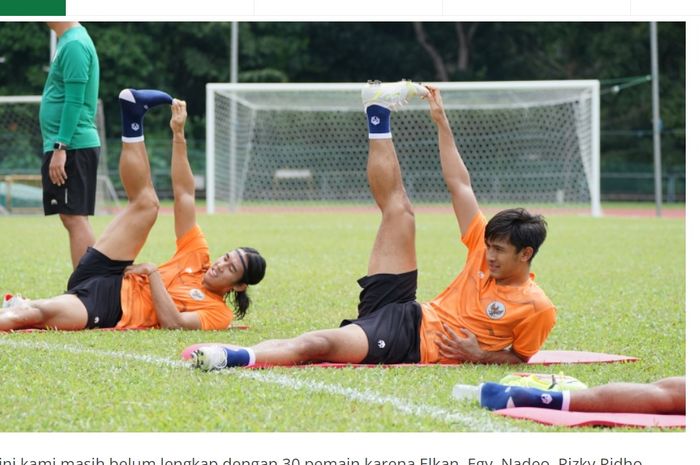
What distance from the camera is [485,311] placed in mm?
6410

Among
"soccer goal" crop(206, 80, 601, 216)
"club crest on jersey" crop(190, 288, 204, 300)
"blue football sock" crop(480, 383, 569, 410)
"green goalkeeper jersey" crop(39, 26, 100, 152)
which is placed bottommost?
"blue football sock" crop(480, 383, 569, 410)

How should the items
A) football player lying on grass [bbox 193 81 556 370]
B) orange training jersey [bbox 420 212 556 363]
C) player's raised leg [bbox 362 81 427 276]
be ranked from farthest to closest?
player's raised leg [bbox 362 81 427 276] < orange training jersey [bbox 420 212 556 363] < football player lying on grass [bbox 193 81 556 370]

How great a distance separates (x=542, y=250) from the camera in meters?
17.0

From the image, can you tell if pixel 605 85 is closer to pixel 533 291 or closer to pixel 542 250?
pixel 542 250

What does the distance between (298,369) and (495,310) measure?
47.7 inches

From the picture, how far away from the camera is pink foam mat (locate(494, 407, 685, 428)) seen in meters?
4.78

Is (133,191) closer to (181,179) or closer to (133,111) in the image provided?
(181,179)

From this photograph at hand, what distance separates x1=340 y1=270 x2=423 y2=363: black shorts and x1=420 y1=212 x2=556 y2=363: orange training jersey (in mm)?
79

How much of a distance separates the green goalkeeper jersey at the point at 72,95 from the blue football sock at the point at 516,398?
513 cm

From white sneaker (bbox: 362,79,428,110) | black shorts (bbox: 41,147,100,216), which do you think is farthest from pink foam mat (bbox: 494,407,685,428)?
black shorts (bbox: 41,147,100,216)

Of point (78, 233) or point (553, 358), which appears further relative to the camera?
point (78, 233)

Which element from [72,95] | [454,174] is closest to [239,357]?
[454,174]

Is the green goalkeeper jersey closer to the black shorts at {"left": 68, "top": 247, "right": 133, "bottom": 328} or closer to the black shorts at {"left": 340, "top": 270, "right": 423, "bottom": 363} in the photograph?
the black shorts at {"left": 68, "top": 247, "right": 133, "bottom": 328}
